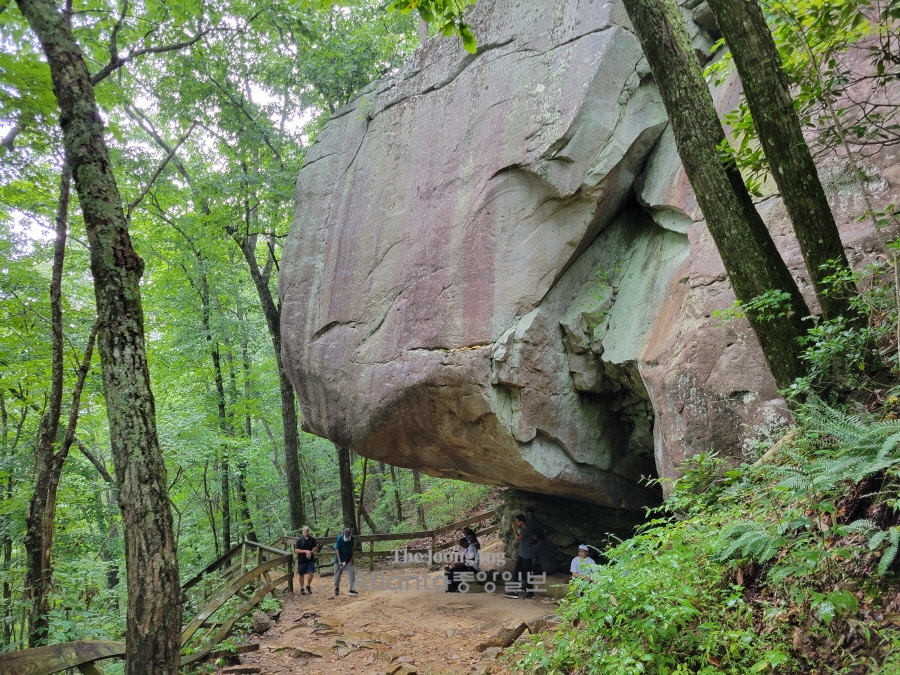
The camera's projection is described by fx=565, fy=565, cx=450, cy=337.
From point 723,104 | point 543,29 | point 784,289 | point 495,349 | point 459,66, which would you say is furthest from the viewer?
point 459,66

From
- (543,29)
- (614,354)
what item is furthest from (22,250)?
(614,354)

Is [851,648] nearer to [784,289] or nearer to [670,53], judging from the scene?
[784,289]

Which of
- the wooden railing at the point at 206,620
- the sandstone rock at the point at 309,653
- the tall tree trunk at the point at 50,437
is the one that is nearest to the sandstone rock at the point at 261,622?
the wooden railing at the point at 206,620

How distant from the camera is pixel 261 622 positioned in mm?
8180

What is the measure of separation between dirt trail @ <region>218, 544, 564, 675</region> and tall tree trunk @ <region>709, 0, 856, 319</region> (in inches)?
181

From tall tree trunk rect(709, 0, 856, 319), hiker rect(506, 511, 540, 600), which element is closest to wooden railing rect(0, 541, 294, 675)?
hiker rect(506, 511, 540, 600)

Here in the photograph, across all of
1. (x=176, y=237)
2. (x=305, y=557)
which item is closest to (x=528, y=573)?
(x=305, y=557)

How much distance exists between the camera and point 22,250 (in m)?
10.3

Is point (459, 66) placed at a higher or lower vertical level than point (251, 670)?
higher

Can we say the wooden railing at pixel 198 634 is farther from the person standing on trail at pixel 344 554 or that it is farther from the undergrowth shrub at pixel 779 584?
the undergrowth shrub at pixel 779 584

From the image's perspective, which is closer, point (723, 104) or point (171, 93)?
point (723, 104)

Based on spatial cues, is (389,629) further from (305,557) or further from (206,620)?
(305,557)

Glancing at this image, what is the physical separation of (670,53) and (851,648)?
3.84 meters

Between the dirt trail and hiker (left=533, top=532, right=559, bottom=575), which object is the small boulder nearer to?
the dirt trail
